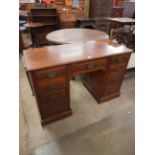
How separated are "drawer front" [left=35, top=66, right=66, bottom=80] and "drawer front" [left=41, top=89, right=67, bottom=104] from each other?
0.74ft

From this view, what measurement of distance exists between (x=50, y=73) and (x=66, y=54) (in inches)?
11.9

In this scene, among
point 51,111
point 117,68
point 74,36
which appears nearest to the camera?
point 51,111

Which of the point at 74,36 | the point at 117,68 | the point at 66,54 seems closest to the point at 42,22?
the point at 74,36

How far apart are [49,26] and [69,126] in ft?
11.0

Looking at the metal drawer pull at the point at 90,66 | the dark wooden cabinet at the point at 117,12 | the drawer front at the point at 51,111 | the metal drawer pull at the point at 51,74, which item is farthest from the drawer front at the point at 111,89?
the dark wooden cabinet at the point at 117,12

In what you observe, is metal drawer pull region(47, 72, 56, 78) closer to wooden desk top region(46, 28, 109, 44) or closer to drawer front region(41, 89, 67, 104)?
drawer front region(41, 89, 67, 104)

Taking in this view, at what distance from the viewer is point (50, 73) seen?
49.6 inches

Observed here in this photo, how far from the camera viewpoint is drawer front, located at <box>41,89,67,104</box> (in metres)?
1.39

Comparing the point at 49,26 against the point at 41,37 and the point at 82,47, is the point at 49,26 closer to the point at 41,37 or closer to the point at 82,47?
the point at 41,37

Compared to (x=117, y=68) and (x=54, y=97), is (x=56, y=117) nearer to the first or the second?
(x=54, y=97)

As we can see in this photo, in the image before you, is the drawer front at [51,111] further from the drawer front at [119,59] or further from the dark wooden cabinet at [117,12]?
the dark wooden cabinet at [117,12]
